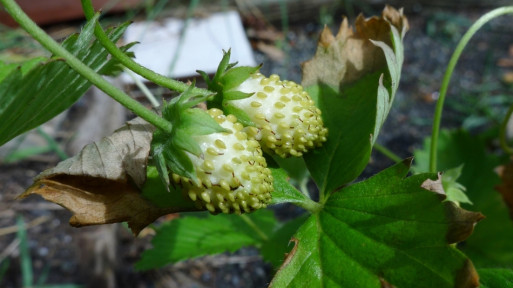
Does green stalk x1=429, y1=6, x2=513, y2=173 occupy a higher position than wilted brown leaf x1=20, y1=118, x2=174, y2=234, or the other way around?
wilted brown leaf x1=20, y1=118, x2=174, y2=234

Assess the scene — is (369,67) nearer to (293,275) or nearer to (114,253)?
(293,275)

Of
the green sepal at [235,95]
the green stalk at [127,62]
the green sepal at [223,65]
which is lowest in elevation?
the green sepal at [235,95]

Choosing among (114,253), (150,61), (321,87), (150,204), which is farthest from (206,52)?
(150,204)

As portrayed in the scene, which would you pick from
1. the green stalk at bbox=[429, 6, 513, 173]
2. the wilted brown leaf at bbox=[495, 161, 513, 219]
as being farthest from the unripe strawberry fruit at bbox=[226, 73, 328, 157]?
the wilted brown leaf at bbox=[495, 161, 513, 219]

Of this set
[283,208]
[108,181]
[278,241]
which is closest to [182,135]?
[108,181]

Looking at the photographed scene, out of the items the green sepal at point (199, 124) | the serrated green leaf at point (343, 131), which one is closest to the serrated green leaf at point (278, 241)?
the serrated green leaf at point (343, 131)

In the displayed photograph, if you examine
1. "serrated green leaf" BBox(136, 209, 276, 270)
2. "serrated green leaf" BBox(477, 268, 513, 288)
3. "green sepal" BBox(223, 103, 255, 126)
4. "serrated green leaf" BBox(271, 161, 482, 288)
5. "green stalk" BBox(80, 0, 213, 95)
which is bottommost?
"serrated green leaf" BBox(136, 209, 276, 270)

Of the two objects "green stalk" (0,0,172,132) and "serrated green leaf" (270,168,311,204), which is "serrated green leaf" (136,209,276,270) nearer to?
"serrated green leaf" (270,168,311,204)

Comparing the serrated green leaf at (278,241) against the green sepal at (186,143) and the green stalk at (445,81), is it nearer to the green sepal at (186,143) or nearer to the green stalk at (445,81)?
the green stalk at (445,81)
